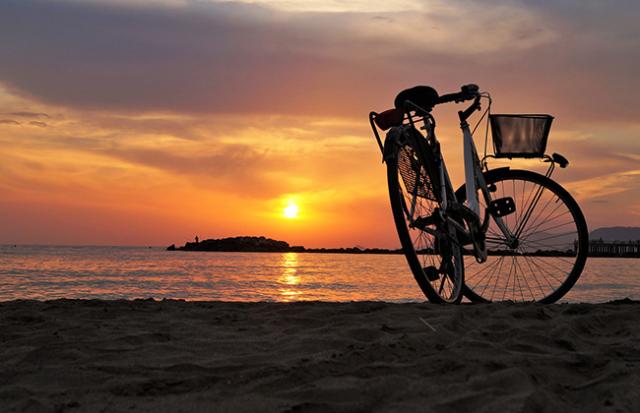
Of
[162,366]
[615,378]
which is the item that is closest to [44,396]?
[162,366]

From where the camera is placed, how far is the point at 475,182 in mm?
5461

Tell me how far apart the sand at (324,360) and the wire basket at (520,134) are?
4.94ft

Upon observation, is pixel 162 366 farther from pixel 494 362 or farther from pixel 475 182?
pixel 475 182

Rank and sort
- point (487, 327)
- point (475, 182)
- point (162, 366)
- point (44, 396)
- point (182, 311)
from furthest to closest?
point (475, 182)
point (182, 311)
point (487, 327)
point (162, 366)
point (44, 396)

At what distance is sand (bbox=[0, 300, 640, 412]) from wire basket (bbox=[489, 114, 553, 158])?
1.50 meters

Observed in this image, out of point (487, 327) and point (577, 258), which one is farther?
point (577, 258)

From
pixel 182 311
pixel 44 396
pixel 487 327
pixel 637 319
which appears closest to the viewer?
pixel 44 396

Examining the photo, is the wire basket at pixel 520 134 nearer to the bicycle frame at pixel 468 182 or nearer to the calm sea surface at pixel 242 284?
the bicycle frame at pixel 468 182

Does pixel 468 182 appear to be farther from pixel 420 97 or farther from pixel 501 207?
pixel 420 97

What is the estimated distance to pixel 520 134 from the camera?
533cm

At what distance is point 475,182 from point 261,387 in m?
3.55

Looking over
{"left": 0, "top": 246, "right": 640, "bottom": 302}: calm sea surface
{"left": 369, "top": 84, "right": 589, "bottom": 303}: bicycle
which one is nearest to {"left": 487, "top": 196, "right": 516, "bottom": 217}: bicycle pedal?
{"left": 369, "top": 84, "right": 589, "bottom": 303}: bicycle

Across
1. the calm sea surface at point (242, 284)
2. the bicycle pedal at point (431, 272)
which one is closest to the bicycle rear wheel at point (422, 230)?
the bicycle pedal at point (431, 272)

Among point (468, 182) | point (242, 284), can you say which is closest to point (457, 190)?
point (468, 182)
